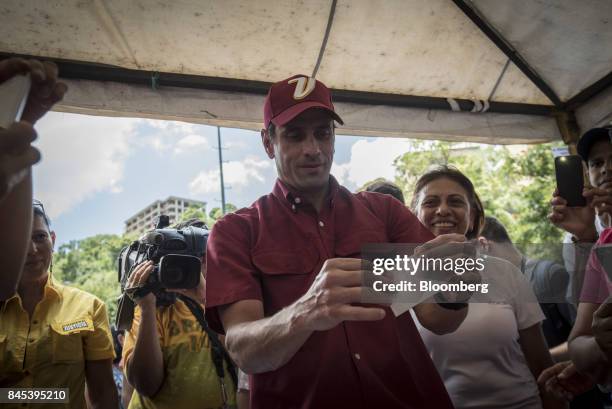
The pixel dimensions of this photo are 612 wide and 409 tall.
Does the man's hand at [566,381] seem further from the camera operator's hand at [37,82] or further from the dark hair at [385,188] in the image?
the camera operator's hand at [37,82]

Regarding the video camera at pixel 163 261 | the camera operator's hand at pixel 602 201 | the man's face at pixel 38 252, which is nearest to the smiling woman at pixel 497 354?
the camera operator's hand at pixel 602 201

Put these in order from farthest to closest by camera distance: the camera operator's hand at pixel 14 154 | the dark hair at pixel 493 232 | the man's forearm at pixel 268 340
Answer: the dark hair at pixel 493 232 < the man's forearm at pixel 268 340 < the camera operator's hand at pixel 14 154

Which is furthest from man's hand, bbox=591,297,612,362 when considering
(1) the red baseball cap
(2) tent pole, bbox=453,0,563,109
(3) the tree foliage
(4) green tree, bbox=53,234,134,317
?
(4) green tree, bbox=53,234,134,317

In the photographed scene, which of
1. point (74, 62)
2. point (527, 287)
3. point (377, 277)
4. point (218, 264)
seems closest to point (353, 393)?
point (377, 277)

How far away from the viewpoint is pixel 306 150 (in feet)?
4.76

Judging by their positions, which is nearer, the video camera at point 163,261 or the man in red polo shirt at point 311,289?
the man in red polo shirt at point 311,289

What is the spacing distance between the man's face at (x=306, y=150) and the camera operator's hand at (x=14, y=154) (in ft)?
2.88

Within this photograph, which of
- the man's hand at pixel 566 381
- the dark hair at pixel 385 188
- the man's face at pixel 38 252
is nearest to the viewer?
the man's hand at pixel 566 381

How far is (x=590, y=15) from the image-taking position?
2051 millimetres

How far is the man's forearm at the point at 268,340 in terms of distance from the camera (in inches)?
38.2

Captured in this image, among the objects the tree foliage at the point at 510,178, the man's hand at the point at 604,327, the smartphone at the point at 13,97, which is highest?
the tree foliage at the point at 510,178

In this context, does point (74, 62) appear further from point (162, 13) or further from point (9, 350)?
point (9, 350)

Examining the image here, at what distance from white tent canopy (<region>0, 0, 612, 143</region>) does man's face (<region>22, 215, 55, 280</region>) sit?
580 mm

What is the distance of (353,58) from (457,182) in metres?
0.86
